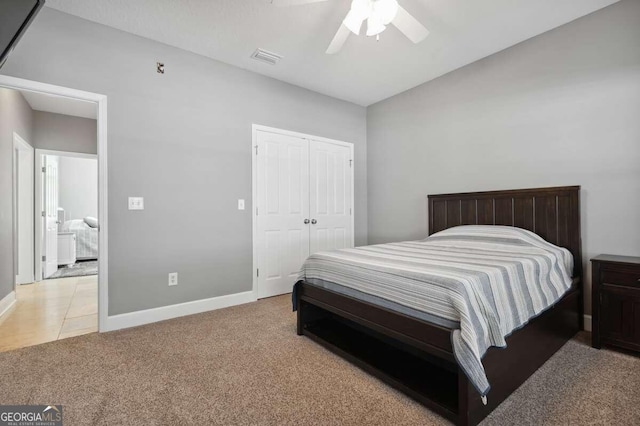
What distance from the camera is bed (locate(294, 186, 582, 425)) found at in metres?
1.47

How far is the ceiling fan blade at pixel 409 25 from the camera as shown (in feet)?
6.97

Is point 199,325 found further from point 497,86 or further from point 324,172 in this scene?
point 497,86

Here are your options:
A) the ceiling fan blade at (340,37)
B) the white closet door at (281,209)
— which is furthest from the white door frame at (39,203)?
the ceiling fan blade at (340,37)

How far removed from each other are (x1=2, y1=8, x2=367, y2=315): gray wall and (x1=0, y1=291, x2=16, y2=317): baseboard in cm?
152

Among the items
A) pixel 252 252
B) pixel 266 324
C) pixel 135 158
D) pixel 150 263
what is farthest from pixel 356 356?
pixel 135 158

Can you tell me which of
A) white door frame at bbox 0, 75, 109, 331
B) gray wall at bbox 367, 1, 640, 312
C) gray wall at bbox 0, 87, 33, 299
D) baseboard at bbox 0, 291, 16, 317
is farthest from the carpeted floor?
gray wall at bbox 367, 1, 640, 312

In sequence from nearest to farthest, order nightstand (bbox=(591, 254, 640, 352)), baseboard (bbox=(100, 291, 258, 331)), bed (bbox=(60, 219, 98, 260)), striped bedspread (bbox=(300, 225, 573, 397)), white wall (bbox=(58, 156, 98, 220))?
striped bedspread (bbox=(300, 225, 573, 397)), nightstand (bbox=(591, 254, 640, 352)), baseboard (bbox=(100, 291, 258, 331)), bed (bbox=(60, 219, 98, 260)), white wall (bbox=(58, 156, 98, 220))

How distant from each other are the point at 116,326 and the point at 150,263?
Answer: 0.60 meters

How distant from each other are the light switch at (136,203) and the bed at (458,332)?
66.3 inches

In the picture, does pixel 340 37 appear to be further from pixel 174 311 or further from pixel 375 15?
pixel 174 311

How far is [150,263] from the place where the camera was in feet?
9.41

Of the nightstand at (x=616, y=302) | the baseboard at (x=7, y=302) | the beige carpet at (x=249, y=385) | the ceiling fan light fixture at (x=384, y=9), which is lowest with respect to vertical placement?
the beige carpet at (x=249, y=385)

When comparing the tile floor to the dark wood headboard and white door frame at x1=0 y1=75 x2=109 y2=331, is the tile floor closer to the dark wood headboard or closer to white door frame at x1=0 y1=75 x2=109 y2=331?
white door frame at x1=0 y1=75 x2=109 y2=331

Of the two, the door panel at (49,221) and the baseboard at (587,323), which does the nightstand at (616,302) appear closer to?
the baseboard at (587,323)
